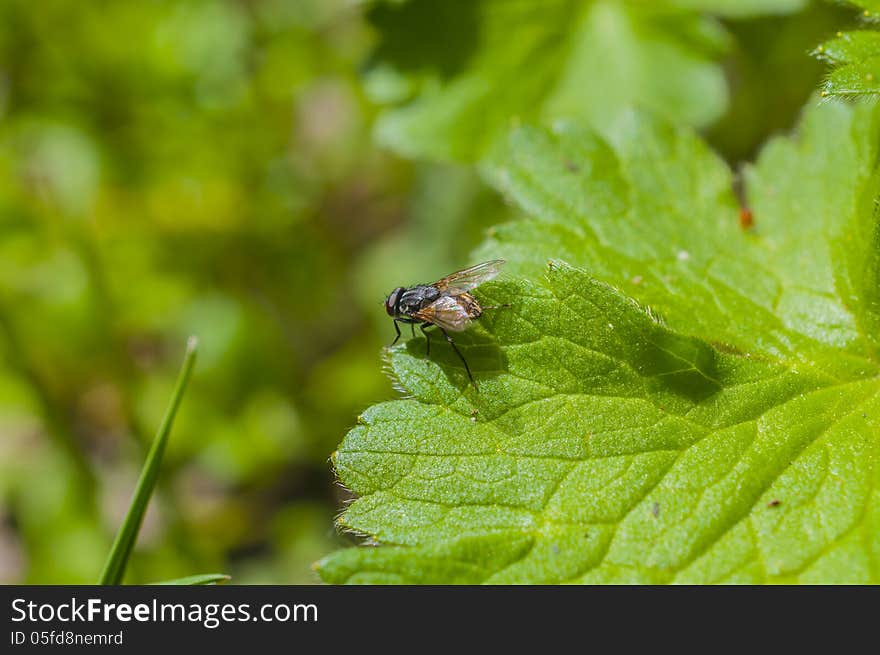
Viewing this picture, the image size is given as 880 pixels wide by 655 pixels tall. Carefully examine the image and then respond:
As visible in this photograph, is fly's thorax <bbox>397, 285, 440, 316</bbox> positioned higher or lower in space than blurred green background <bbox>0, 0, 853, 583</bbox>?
lower

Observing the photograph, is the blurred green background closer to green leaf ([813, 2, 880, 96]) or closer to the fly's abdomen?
green leaf ([813, 2, 880, 96])

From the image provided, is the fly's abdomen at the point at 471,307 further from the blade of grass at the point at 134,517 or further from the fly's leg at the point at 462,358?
the blade of grass at the point at 134,517

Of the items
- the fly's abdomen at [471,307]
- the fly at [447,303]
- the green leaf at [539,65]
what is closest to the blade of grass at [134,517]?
the fly at [447,303]

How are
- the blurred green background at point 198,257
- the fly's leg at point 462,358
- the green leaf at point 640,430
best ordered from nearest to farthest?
the green leaf at point 640,430 < the fly's leg at point 462,358 < the blurred green background at point 198,257

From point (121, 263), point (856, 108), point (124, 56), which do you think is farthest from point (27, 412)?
point (856, 108)

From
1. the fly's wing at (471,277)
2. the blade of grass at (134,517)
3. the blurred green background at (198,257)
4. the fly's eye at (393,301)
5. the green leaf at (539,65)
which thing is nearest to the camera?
the blade of grass at (134,517)

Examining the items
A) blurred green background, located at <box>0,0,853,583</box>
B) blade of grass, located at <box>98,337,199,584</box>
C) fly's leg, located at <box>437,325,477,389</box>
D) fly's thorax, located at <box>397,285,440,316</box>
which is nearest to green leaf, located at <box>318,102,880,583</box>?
fly's leg, located at <box>437,325,477,389</box>

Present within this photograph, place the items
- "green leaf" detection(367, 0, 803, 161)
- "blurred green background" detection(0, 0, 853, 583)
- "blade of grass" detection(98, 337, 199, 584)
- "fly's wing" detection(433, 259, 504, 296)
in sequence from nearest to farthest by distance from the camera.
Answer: "blade of grass" detection(98, 337, 199, 584), "fly's wing" detection(433, 259, 504, 296), "green leaf" detection(367, 0, 803, 161), "blurred green background" detection(0, 0, 853, 583)
